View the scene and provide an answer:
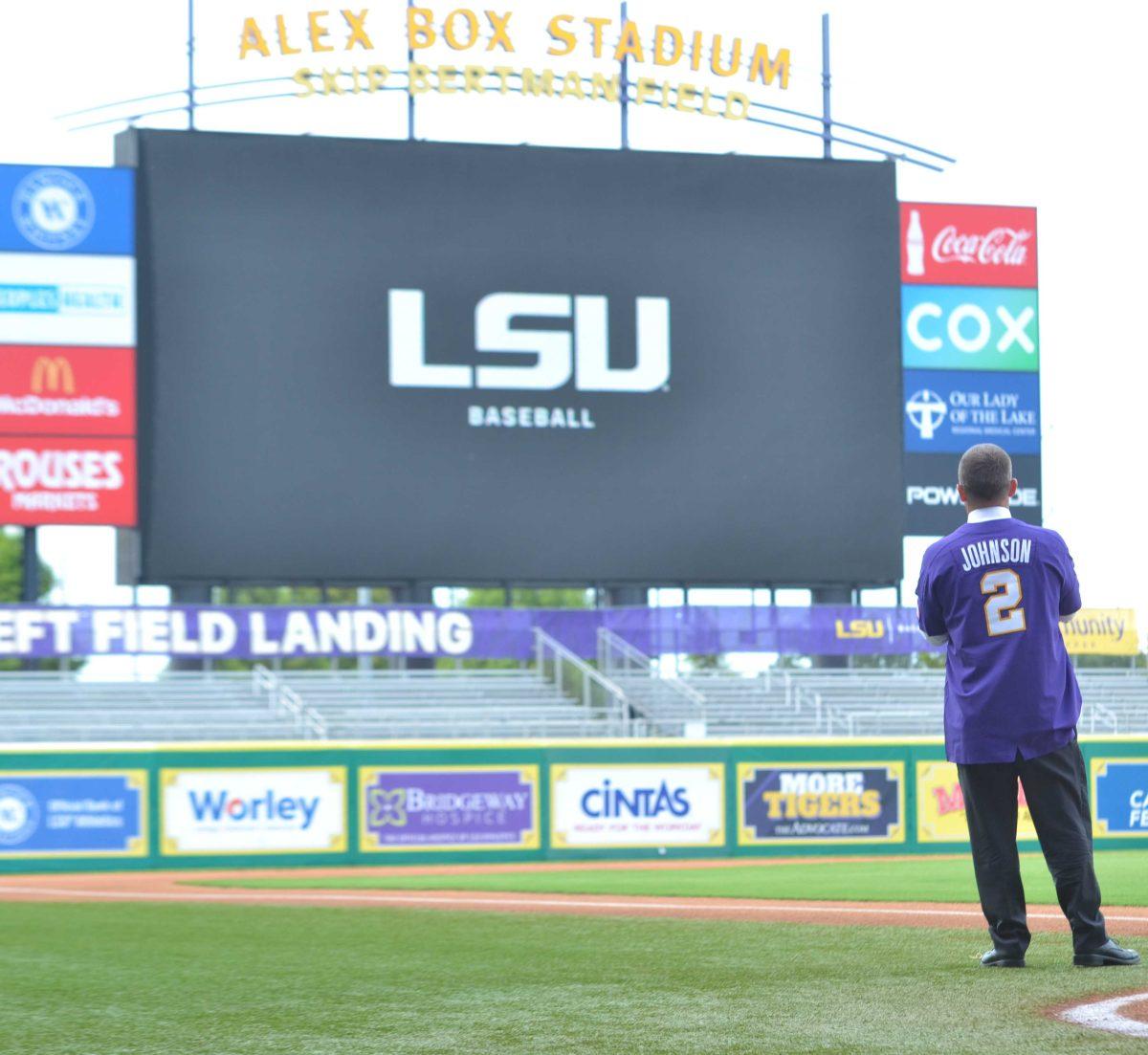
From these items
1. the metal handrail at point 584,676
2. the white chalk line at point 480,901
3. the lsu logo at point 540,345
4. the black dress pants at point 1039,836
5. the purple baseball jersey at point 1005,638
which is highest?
the lsu logo at point 540,345

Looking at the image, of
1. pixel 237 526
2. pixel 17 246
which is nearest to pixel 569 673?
pixel 237 526

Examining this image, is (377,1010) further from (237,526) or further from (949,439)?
(949,439)

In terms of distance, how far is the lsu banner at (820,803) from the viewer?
720 inches

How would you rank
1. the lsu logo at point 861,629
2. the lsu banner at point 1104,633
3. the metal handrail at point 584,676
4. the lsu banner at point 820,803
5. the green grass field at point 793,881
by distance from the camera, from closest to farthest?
the green grass field at point 793,881, the lsu banner at point 820,803, the metal handrail at point 584,676, the lsu logo at point 861,629, the lsu banner at point 1104,633

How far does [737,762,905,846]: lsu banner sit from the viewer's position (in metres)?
18.3

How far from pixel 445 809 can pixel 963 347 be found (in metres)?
10.4

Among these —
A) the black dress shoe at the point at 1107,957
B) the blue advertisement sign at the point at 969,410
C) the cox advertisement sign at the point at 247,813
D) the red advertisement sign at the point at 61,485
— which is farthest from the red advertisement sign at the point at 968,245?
the black dress shoe at the point at 1107,957

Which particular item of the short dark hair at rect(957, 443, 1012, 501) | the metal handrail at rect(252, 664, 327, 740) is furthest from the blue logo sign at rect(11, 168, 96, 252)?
the short dark hair at rect(957, 443, 1012, 501)

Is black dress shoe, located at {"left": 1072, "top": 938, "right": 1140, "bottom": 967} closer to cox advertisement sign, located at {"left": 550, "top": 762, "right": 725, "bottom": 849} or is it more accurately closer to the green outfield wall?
the green outfield wall

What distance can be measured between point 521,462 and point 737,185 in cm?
445

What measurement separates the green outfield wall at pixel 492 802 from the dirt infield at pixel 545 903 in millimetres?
885

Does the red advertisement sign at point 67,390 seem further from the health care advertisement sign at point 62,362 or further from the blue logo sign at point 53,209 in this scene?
the blue logo sign at point 53,209

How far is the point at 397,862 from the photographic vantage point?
1734 centimetres

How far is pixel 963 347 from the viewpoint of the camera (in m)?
24.4
